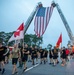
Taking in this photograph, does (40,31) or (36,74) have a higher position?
(40,31)

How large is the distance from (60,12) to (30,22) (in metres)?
9.78

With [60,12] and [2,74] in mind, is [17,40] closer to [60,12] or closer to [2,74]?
[2,74]

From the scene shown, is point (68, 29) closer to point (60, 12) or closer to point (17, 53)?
point (60, 12)

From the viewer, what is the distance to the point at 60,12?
275 ft

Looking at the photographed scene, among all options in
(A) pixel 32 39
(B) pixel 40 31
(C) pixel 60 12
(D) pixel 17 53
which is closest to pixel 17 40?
(D) pixel 17 53

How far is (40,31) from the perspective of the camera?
40969mm

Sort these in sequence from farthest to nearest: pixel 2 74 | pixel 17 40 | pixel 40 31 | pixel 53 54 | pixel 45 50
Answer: pixel 40 31, pixel 45 50, pixel 53 54, pixel 17 40, pixel 2 74

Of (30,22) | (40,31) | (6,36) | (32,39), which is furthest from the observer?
(32,39)

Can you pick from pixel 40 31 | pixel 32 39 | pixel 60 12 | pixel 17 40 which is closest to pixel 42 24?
pixel 40 31

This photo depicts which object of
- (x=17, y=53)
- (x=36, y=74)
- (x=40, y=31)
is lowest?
(x=36, y=74)

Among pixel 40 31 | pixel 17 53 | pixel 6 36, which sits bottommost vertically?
pixel 17 53

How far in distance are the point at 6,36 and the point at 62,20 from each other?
19.0 meters

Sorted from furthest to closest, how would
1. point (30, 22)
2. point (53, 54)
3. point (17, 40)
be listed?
point (30, 22)
point (53, 54)
point (17, 40)

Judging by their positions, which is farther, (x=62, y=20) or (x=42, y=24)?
(x=62, y=20)
